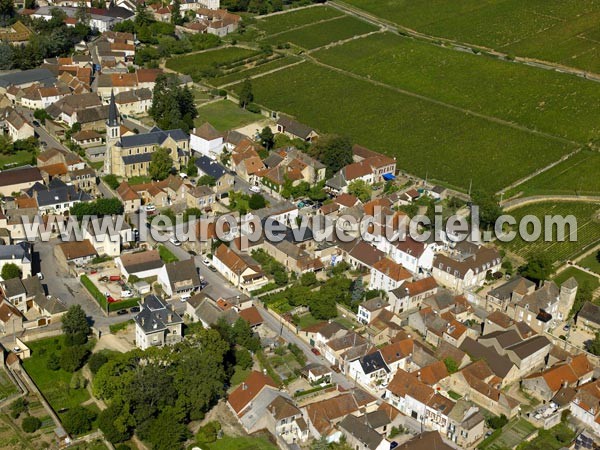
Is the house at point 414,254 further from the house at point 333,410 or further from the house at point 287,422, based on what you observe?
the house at point 287,422

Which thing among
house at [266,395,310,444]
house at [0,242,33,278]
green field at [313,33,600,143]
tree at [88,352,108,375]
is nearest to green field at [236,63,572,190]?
green field at [313,33,600,143]

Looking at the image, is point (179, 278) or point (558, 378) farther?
point (179, 278)

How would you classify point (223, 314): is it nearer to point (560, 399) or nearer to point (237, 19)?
point (560, 399)

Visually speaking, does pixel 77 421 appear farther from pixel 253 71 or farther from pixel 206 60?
pixel 206 60

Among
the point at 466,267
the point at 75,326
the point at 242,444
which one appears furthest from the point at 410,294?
the point at 75,326

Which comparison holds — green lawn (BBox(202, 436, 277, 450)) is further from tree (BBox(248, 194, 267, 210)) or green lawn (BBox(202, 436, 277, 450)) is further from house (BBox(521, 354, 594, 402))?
tree (BBox(248, 194, 267, 210))

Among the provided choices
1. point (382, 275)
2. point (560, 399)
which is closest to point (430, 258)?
point (382, 275)

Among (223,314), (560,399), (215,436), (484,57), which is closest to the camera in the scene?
(215,436)
